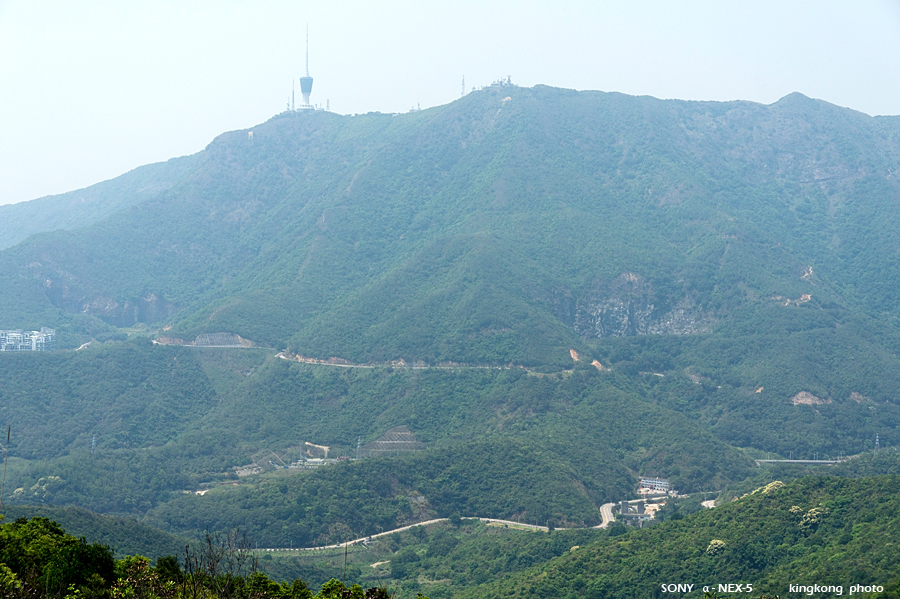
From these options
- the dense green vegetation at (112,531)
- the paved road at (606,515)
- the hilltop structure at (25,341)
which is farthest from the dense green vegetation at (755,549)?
the hilltop structure at (25,341)

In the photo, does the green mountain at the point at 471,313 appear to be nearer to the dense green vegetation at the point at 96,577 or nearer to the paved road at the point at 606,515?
the paved road at the point at 606,515

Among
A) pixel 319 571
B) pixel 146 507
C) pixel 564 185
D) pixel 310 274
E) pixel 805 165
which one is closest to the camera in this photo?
pixel 319 571

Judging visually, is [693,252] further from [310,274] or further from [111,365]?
[111,365]

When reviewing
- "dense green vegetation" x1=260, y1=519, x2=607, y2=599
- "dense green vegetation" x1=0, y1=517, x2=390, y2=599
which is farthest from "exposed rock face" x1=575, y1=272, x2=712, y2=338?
"dense green vegetation" x1=0, y1=517, x2=390, y2=599

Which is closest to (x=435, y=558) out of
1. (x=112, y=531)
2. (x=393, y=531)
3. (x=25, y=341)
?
(x=393, y=531)

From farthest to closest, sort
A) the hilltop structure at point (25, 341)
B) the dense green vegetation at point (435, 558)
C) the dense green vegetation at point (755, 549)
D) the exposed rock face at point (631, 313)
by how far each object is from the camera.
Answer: the exposed rock face at point (631, 313)
the hilltop structure at point (25, 341)
the dense green vegetation at point (435, 558)
the dense green vegetation at point (755, 549)

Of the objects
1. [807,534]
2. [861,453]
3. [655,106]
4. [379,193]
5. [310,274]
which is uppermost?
[655,106]

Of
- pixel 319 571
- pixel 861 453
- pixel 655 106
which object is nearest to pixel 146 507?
pixel 319 571
